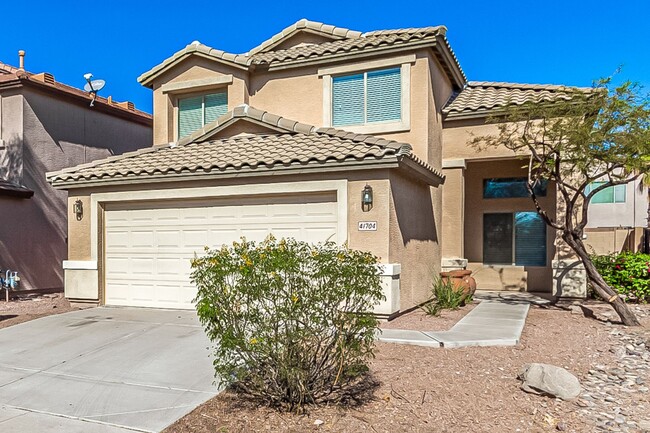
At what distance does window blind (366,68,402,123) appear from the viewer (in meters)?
12.6

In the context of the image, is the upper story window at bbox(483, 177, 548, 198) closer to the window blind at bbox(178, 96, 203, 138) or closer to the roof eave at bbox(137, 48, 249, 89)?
the roof eave at bbox(137, 48, 249, 89)

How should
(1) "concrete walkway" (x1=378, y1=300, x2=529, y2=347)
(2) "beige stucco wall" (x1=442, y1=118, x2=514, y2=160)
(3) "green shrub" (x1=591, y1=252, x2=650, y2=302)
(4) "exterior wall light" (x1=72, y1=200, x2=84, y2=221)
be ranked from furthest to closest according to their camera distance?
1. (2) "beige stucco wall" (x1=442, y1=118, x2=514, y2=160)
2. (3) "green shrub" (x1=591, y1=252, x2=650, y2=302)
3. (4) "exterior wall light" (x1=72, y1=200, x2=84, y2=221)
4. (1) "concrete walkway" (x1=378, y1=300, x2=529, y2=347)

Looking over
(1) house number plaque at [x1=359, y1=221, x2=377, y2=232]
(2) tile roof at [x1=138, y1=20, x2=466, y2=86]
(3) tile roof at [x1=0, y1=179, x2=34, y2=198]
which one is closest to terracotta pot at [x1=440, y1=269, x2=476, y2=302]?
(1) house number plaque at [x1=359, y1=221, x2=377, y2=232]

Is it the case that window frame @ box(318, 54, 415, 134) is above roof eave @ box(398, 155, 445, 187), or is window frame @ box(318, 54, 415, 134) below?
above

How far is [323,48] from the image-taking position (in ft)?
44.1

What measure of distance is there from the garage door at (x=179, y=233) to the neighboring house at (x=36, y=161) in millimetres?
4218

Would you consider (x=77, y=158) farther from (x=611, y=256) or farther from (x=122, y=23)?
(x=611, y=256)

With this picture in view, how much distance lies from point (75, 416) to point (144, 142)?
1658 centimetres

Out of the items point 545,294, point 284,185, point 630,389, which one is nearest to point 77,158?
point 284,185

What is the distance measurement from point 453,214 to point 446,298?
3.33m

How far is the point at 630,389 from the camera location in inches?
244

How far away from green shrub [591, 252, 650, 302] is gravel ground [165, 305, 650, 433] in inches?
209

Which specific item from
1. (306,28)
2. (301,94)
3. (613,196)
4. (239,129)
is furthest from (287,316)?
(613,196)

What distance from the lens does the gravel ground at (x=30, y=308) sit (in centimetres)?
1042
